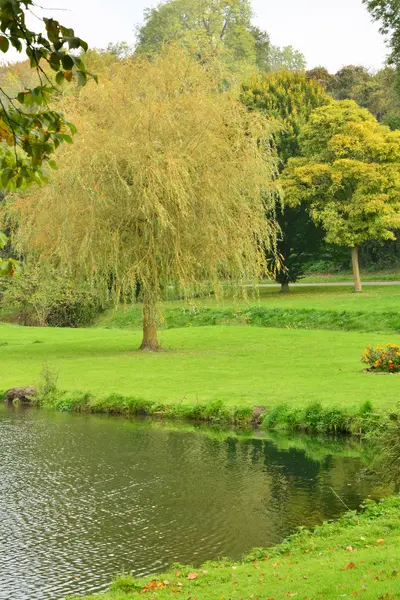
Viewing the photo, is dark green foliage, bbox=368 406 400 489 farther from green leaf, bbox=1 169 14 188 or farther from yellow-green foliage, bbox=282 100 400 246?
yellow-green foliage, bbox=282 100 400 246

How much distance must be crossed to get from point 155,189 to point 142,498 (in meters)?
14.3

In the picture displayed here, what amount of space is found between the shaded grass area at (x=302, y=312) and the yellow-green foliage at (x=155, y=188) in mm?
5896

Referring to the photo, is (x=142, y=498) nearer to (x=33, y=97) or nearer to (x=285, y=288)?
(x=33, y=97)

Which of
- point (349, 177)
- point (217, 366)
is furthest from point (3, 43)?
point (349, 177)

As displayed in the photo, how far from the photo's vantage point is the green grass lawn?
20359 millimetres

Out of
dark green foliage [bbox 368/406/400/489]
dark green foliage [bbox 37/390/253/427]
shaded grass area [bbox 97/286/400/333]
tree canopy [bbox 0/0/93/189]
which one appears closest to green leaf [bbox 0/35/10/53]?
tree canopy [bbox 0/0/93/189]

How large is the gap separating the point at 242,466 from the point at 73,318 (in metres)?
37.3

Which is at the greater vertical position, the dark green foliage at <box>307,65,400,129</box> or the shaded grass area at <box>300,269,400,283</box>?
the dark green foliage at <box>307,65,400,129</box>

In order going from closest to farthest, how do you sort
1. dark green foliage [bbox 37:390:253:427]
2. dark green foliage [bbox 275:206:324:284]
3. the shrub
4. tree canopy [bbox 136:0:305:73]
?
dark green foliage [bbox 37:390:253:427], the shrub, dark green foliage [bbox 275:206:324:284], tree canopy [bbox 136:0:305:73]

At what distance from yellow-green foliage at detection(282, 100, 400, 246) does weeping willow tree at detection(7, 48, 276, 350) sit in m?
17.5

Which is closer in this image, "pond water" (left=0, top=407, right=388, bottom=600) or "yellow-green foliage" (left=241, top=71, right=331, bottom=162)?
"pond water" (left=0, top=407, right=388, bottom=600)

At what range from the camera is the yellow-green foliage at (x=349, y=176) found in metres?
45.2

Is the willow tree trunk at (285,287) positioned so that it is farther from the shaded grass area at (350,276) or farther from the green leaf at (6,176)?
the green leaf at (6,176)

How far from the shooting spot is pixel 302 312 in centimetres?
4025
